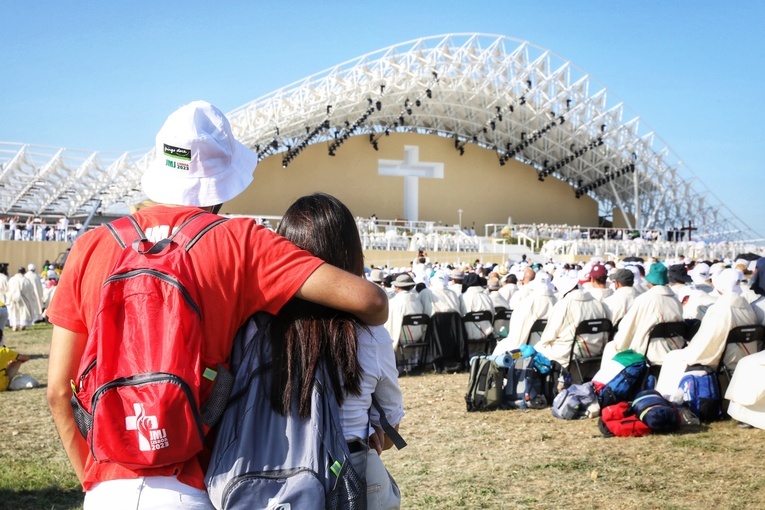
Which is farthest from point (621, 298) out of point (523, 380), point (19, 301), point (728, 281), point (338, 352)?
point (19, 301)

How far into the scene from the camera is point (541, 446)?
5.26m

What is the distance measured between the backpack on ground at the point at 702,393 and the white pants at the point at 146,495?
4940 mm

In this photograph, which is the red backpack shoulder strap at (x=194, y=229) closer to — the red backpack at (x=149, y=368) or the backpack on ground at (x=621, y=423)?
the red backpack at (x=149, y=368)

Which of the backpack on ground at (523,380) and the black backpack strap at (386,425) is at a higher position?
the black backpack strap at (386,425)

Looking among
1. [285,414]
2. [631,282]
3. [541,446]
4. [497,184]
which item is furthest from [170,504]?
[497,184]

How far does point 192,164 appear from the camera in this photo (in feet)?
5.75

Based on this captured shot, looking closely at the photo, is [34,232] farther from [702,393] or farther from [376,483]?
[376,483]

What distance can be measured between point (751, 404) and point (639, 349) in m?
1.26

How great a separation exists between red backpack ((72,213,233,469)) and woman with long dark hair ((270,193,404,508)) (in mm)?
156

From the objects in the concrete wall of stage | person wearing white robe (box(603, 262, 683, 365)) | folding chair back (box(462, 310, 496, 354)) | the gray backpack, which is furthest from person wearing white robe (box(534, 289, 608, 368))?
the concrete wall of stage

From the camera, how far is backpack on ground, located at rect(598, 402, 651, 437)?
211 inches

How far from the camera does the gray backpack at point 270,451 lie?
1.56m

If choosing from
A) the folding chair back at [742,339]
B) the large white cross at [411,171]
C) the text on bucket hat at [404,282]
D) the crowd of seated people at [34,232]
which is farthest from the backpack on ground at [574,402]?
the large white cross at [411,171]

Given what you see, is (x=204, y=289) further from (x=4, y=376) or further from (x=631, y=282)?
(x=4, y=376)
